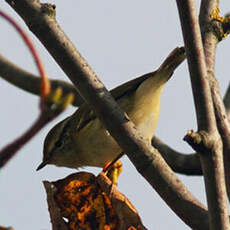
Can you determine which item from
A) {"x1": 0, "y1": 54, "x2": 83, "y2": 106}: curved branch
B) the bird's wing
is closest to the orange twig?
the bird's wing

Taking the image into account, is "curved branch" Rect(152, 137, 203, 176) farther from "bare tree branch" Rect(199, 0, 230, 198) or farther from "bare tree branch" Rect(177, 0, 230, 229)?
"bare tree branch" Rect(177, 0, 230, 229)

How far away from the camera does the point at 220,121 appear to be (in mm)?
3078

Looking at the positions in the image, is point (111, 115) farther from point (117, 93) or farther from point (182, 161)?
point (182, 161)

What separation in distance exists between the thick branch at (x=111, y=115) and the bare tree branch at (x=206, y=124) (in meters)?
0.34

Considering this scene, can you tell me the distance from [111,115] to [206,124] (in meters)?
0.50

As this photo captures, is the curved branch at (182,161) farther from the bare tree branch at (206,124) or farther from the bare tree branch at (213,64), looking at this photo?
the bare tree branch at (206,124)

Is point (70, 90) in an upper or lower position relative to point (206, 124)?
lower

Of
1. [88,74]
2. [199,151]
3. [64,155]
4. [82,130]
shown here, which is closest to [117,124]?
[88,74]

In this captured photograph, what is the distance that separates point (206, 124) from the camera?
2.23 m

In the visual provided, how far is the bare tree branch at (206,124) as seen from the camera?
7.17 ft

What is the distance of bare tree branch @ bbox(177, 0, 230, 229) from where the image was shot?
219 centimetres

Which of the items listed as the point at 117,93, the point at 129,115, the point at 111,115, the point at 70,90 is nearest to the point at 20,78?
the point at 70,90

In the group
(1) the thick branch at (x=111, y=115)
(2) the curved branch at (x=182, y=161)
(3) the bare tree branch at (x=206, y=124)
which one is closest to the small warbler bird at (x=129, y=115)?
(2) the curved branch at (x=182, y=161)

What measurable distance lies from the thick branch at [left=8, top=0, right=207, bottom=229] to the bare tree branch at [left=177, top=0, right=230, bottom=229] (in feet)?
1.13
